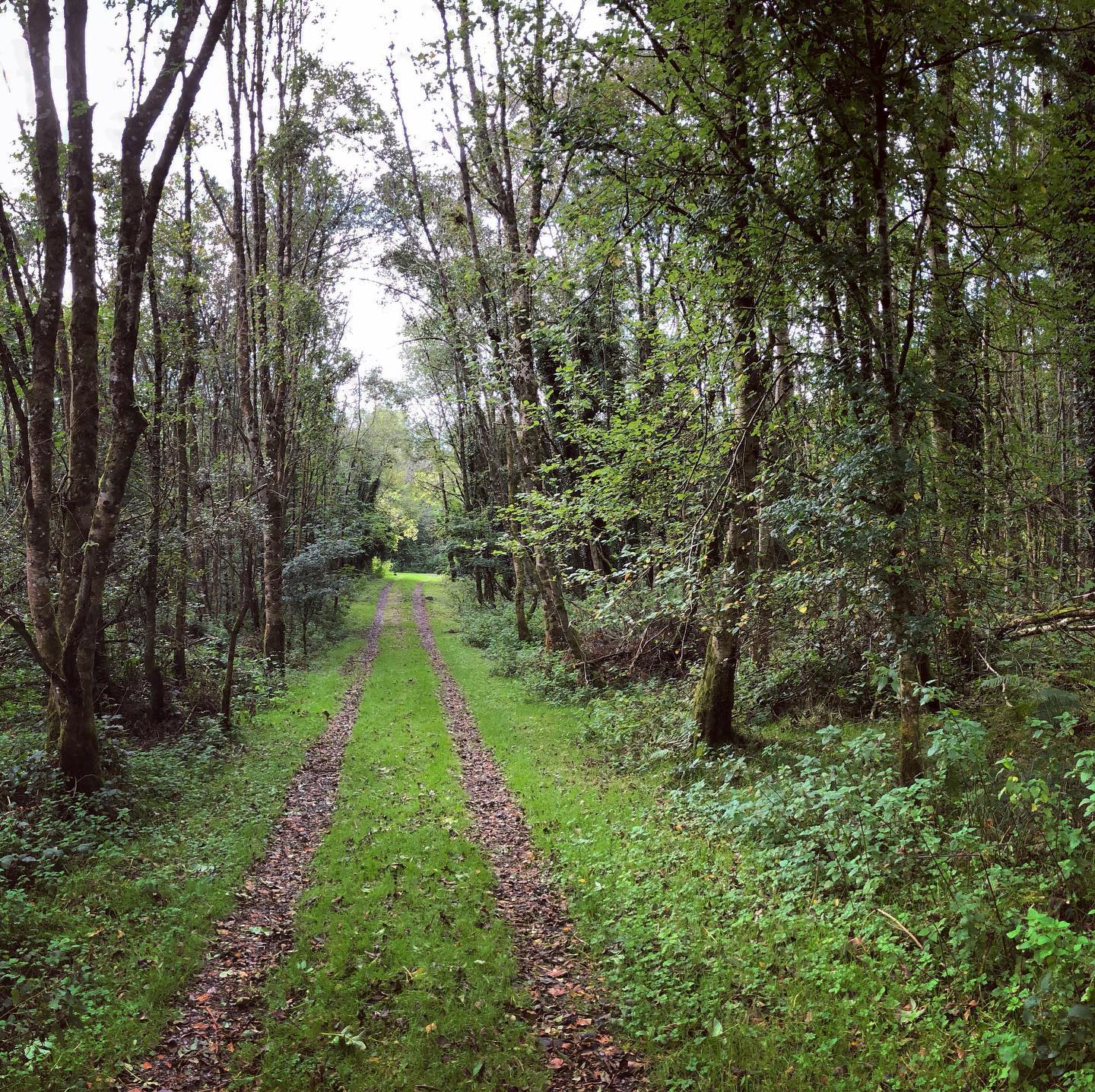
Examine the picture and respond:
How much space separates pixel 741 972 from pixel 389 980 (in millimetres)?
2730

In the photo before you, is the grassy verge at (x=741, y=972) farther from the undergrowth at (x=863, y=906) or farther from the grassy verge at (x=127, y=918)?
the grassy verge at (x=127, y=918)

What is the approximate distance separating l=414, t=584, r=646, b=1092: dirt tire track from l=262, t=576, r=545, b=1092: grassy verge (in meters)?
0.17

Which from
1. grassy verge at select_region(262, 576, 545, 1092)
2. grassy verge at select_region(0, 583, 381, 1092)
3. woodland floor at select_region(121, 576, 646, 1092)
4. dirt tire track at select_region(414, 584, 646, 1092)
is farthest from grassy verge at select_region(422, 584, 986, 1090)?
grassy verge at select_region(0, 583, 381, 1092)

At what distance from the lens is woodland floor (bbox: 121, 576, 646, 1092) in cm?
425

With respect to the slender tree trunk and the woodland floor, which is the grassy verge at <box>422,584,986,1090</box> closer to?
the woodland floor

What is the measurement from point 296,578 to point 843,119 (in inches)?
853

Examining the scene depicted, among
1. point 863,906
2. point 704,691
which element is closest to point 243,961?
point 863,906

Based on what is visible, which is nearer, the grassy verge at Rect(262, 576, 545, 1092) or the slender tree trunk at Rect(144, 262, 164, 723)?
the grassy verge at Rect(262, 576, 545, 1092)

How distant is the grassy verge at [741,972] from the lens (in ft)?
12.7

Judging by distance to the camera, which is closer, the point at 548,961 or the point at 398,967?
the point at 398,967

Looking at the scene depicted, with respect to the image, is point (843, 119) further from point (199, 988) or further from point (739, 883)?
point (199, 988)

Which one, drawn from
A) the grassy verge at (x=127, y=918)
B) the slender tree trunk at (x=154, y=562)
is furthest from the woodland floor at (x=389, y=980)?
the slender tree trunk at (x=154, y=562)

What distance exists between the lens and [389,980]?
5141 mm

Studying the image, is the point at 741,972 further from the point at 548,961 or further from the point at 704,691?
the point at 704,691
